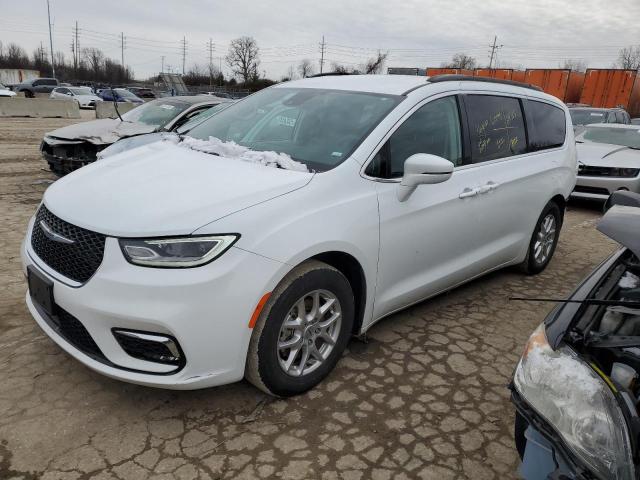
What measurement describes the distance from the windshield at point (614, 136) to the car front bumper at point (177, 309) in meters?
9.16

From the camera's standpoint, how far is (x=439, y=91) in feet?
11.5

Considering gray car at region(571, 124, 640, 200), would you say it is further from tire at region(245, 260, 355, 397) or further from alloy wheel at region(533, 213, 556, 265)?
tire at region(245, 260, 355, 397)

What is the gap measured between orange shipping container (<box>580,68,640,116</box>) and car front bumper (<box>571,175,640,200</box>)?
18395mm

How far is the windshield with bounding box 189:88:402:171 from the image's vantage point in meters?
3.07

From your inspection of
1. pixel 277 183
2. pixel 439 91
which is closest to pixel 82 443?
pixel 277 183

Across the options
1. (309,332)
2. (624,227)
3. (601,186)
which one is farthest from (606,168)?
(624,227)

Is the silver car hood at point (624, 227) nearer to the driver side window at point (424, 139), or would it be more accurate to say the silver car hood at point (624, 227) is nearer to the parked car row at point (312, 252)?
the parked car row at point (312, 252)

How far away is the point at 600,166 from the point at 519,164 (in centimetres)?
504

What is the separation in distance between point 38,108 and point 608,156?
21.7 meters

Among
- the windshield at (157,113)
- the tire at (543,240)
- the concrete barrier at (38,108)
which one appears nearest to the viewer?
the tire at (543,240)

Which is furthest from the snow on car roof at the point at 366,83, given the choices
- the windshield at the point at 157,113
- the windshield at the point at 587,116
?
the windshield at the point at 587,116

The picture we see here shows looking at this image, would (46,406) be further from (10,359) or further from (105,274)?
(105,274)

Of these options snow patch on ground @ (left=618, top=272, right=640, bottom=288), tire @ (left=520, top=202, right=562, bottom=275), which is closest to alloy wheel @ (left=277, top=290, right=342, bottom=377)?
snow patch on ground @ (left=618, top=272, right=640, bottom=288)

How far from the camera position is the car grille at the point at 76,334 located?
96.6 inches
